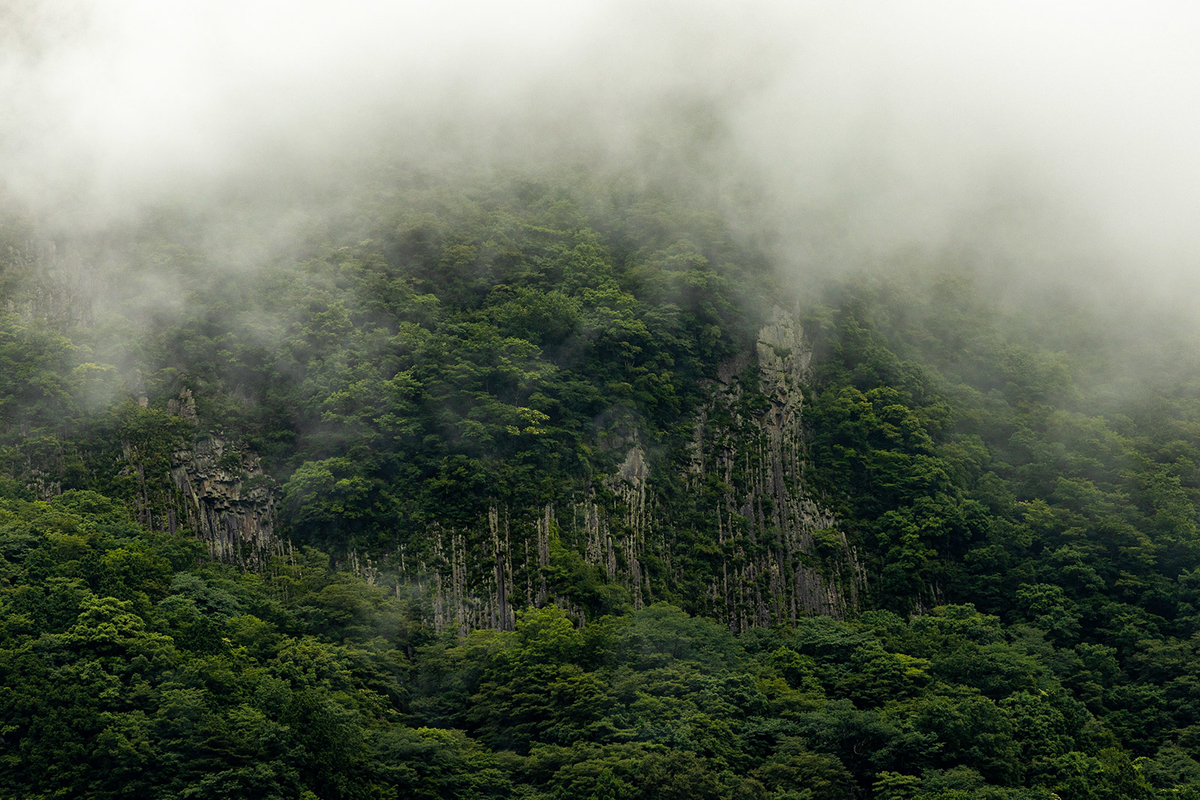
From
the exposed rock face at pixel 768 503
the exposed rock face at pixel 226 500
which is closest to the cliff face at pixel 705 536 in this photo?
the exposed rock face at pixel 768 503

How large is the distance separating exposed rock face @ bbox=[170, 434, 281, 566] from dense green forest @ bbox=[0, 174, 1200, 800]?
12 cm

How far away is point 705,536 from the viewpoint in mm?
56219

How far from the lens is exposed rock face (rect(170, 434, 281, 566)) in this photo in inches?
2018

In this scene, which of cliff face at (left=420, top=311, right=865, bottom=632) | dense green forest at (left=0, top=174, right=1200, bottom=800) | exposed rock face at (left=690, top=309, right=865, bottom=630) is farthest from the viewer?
exposed rock face at (left=690, top=309, right=865, bottom=630)

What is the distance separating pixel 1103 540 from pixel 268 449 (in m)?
33.9

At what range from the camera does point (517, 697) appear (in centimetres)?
4334

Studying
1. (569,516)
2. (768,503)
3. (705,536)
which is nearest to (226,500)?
(569,516)

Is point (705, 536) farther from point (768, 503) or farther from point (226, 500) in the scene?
point (226, 500)

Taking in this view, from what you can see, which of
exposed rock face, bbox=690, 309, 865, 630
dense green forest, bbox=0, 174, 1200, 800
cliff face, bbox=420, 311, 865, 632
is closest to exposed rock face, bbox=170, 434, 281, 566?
dense green forest, bbox=0, 174, 1200, 800

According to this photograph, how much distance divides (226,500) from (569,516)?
12.9 meters

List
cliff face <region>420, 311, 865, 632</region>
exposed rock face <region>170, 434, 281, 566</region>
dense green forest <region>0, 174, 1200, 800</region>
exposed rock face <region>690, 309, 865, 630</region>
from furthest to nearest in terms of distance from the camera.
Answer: exposed rock face <region>690, 309, 865, 630</region> < exposed rock face <region>170, 434, 281, 566</region> < cliff face <region>420, 311, 865, 632</region> < dense green forest <region>0, 174, 1200, 800</region>

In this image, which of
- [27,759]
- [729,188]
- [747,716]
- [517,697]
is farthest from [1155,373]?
[27,759]

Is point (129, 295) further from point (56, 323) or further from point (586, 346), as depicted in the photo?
point (586, 346)

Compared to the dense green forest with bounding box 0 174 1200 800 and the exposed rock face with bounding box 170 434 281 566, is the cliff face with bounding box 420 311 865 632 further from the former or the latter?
the exposed rock face with bounding box 170 434 281 566
